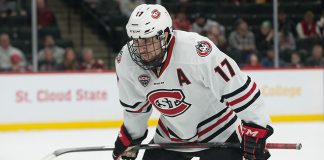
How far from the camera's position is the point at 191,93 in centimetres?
302

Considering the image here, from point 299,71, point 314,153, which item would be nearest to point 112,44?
point 299,71

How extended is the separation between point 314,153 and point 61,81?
3.34 meters

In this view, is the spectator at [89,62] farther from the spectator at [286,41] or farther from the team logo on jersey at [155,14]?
the team logo on jersey at [155,14]

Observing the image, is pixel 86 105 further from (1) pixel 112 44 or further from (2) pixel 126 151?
(2) pixel 126 151

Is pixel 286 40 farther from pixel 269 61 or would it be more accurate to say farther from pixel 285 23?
pixel 269 61

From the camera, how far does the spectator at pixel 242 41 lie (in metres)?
8.42

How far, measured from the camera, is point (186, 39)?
3.03m

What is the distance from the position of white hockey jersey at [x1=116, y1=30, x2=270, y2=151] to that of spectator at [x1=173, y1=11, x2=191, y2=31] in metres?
5.09

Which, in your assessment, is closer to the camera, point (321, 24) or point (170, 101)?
point (170, 101)

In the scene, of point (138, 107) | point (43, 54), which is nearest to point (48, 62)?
point (43, 54)

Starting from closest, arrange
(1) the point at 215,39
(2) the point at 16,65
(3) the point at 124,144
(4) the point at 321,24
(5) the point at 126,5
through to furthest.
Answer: (3) the point at 124,144 → (2) the point at 16,65 → (1) the point at 215,39 → (5) the point at 126,5 → (4) the point at 321,24

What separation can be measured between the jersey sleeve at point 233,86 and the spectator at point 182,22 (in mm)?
5391

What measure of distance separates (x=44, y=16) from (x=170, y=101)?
5.42 m

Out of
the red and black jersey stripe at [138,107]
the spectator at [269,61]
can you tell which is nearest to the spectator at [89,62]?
the spectator at [269,61]
